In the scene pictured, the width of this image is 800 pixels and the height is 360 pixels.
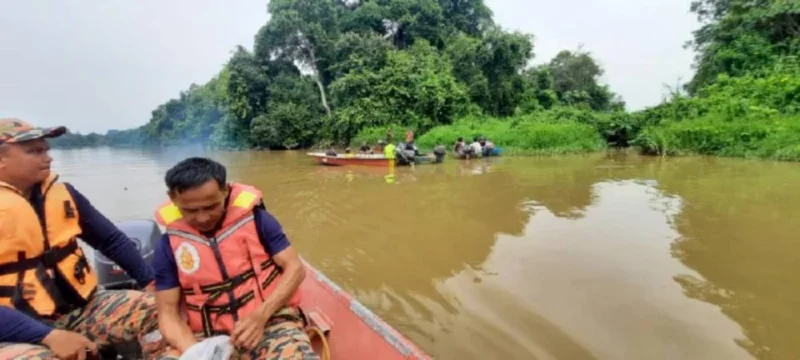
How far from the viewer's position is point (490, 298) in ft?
13.1

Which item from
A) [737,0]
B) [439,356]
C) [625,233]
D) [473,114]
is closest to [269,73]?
[473,114]

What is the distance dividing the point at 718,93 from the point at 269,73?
20601 millimetres

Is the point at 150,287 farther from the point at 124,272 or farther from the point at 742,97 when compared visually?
the point at 742,97

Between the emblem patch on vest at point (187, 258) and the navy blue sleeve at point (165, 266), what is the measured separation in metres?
0.05

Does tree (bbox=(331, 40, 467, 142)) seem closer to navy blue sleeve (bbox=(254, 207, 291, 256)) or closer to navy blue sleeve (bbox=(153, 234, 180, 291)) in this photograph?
navy blue sleeve (bbox=(254, 207, 291, 256))

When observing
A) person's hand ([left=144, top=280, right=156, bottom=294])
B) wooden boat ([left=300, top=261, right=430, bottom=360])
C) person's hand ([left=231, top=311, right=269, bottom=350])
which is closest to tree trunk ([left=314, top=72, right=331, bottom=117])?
wooden boat ([left=300, top=261, right=430, bottom=360])

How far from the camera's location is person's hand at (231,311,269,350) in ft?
5.72

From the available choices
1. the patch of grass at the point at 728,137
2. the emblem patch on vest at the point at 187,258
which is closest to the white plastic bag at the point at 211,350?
the emblem patch on vest at the point at 187,258

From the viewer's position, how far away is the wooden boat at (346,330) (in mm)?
2246

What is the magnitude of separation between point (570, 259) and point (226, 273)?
153 inches

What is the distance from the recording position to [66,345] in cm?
182

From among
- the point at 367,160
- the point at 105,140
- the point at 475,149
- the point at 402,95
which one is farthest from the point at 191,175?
the point at 105,140

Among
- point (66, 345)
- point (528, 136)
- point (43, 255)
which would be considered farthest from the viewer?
point (528, 136)

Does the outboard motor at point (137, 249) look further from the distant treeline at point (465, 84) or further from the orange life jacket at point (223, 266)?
the distant treeline at point (465, 84)
